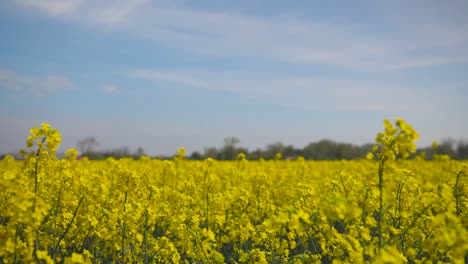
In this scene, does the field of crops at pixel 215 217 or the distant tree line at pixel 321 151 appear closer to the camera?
the field of crops at pixel 215 217

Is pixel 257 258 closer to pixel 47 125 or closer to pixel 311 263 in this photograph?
pixel 311 263

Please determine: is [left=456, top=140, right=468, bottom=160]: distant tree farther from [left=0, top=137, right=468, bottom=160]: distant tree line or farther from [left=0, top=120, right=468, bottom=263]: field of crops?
[left=0, top=120, right=468, bottom=263]: field of crops

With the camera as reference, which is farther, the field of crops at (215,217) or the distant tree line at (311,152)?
the distant tree line at (311,152)

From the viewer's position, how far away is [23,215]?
314 centimetres

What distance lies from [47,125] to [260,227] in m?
2.80

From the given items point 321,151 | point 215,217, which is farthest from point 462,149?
point 215,217

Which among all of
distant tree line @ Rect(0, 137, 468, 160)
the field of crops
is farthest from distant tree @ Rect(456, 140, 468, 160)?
the field of crops

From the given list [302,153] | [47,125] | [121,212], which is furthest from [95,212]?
[302,153]

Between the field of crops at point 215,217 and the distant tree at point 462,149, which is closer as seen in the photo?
the field of crops at point 215,217

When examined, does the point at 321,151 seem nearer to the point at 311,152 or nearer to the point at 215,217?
the point at 311,152

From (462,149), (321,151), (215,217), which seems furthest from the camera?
(321,151)

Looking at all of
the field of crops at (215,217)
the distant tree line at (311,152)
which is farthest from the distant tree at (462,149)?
the field of crops at (215,217)

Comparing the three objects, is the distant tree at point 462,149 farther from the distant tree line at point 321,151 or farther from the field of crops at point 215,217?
the field of crops at point 215,217

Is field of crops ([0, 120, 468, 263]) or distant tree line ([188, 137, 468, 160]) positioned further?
distant tree line ([188, 137, 468, 160])
